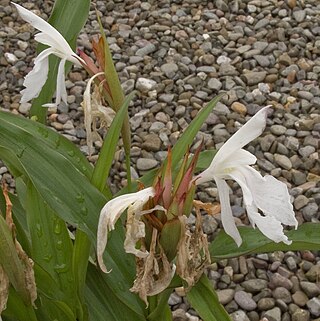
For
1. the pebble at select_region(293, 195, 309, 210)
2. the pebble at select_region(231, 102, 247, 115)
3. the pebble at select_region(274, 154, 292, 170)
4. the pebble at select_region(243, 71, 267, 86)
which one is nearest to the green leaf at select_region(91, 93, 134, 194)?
the pebble at select_region(293, 195, 309, 210)

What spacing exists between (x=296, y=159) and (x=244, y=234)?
40.8 inches

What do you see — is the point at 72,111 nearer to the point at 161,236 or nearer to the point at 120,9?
the point at 120,9

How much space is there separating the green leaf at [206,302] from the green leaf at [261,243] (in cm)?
7

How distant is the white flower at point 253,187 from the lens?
0.84 metres

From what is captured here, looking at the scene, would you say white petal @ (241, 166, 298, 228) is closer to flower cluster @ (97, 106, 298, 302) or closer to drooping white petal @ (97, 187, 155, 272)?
flower cluster @ (97, 106, 298, 302)

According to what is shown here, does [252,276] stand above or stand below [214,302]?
below

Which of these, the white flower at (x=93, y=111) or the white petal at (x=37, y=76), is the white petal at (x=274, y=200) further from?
the white petal at (x=37, y=76)

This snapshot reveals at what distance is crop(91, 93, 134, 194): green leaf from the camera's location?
1.09 metres

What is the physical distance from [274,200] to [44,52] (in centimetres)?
48

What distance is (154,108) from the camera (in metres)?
2.44

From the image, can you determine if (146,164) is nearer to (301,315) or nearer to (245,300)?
(245,300)

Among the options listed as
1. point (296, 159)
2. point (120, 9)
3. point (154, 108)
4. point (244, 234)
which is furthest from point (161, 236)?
point (120, 9)

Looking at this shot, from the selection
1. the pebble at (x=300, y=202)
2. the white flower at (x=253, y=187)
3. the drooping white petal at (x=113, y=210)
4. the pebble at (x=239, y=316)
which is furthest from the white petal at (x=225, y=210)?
the pebble at (x=300, y=202)

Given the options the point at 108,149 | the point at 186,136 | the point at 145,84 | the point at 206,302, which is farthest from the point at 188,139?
the point at 145,84
